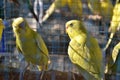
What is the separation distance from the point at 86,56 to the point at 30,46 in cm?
29

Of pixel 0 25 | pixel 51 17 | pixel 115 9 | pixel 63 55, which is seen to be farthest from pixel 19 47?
pixel 51 17

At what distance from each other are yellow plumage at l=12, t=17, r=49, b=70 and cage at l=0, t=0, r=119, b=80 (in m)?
0.06

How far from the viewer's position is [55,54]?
2434 millimetres

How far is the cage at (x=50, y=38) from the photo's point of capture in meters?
2.02

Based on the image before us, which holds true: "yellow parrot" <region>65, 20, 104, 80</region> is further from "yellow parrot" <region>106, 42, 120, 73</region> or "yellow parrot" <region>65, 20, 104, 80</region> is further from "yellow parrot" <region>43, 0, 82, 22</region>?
"yellow parrot" <region>43, 0, 82, 22</region>

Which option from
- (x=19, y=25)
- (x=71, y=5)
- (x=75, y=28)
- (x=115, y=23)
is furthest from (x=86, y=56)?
(x=71, y=5)

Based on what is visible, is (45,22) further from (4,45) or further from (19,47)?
(19,47)

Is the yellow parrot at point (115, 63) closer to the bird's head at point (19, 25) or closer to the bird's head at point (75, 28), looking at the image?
the bird's head at point (75, 28)

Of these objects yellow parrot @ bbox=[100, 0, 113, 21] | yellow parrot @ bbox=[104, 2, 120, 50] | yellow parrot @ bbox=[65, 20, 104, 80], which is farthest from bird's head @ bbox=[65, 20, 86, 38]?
yellow parrot @ bbox=[100, 0, 113, 21]

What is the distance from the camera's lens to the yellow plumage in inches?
75.0

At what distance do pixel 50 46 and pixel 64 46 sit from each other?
0.13m

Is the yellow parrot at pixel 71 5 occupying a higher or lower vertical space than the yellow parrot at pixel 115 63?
higher

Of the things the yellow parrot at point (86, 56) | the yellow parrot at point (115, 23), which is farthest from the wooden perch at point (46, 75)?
the yellow parrot at point (115, 23)

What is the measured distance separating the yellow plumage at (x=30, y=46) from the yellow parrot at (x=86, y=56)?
144 millimetres
